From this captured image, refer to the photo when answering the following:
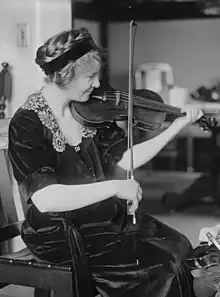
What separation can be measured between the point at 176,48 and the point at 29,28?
0.33m

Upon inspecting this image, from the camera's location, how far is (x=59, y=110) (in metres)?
1.07

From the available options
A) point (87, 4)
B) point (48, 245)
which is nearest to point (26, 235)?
point (48, 245)

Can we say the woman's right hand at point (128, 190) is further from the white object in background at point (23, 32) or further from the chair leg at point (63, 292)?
the white object in background at point (23, 32)

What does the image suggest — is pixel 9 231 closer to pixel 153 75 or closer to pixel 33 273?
pixel 33 273

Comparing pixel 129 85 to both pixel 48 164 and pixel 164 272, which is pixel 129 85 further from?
pixel 164 272

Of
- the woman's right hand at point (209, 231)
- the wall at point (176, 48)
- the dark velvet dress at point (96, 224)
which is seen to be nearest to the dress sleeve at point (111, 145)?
the dark velvet dress at point (96, 224)

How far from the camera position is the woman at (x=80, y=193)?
99 cm

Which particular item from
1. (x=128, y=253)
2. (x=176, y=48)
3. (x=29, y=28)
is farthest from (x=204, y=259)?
(x=29, y=28)

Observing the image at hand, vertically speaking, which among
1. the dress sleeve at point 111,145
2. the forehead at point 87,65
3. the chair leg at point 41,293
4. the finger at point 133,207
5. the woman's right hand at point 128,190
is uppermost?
the forehead at point 87,65

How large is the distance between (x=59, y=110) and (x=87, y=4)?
0.93ft

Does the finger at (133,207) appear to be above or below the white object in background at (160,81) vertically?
below

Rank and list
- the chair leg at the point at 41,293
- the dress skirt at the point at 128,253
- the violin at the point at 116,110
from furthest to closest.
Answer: the chair leg at the point at 41,293
the violin at the point at 116,110
the dress skirt at the point at 128,253

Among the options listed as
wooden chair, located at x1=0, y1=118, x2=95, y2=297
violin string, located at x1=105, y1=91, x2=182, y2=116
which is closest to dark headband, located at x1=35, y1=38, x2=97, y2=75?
violin string, located at x1=105, y1=91, x2=182, y2=116

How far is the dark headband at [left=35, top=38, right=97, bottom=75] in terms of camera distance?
101cm
